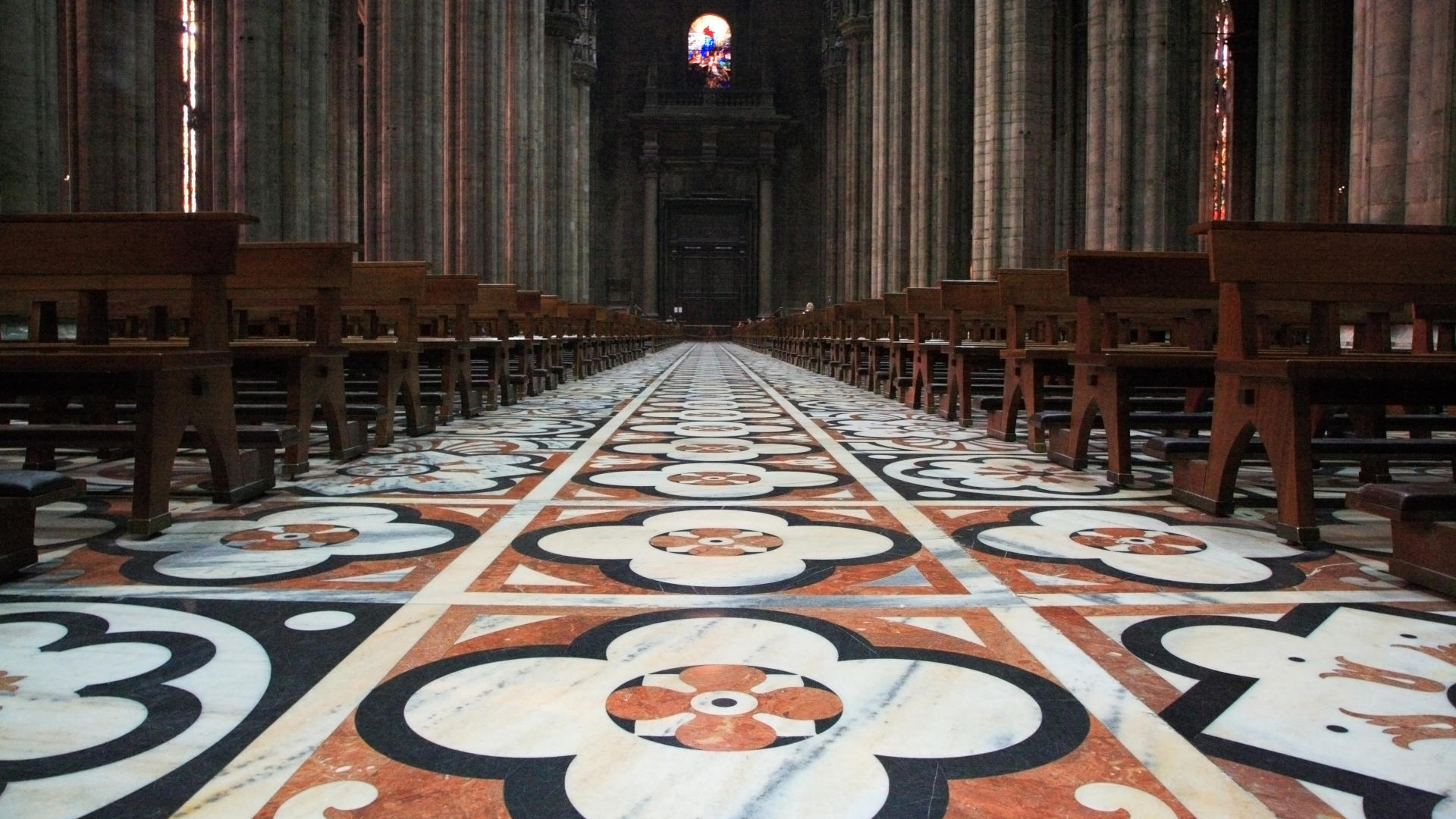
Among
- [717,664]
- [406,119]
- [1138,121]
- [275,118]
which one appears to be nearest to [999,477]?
[717,664]

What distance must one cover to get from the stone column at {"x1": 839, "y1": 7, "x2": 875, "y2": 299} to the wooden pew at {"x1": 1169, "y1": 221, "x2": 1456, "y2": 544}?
30.2 meters

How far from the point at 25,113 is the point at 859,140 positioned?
99.3ft

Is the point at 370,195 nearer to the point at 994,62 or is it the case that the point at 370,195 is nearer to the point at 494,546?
the point at 994,62

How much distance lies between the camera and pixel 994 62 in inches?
658

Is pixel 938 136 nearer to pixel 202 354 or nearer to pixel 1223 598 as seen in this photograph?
pixel 202 354

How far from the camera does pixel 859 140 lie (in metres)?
35.5

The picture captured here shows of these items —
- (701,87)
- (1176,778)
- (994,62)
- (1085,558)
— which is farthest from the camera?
(701,87)

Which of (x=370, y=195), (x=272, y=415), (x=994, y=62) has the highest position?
(x=994, y=62)

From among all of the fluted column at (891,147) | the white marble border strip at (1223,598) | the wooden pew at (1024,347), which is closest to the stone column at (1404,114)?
the wooden pew at (1024,347)

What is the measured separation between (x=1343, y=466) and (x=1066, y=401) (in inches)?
80.0

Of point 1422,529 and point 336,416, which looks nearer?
point 1422,529

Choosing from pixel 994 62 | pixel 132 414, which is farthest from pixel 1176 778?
pixel 994 62

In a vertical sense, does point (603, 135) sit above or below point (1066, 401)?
above

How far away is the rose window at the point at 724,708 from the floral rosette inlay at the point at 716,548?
69cm
